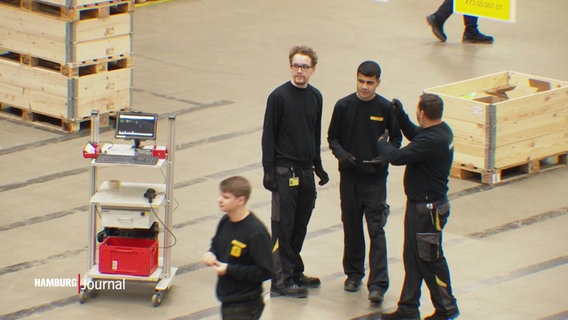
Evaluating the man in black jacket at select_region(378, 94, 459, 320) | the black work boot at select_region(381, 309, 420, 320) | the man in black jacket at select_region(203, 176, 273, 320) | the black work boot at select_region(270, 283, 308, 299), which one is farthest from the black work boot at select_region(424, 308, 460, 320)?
the man in black jacket at select_region(203, 176, 273, 320)

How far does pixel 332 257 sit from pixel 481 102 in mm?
3326

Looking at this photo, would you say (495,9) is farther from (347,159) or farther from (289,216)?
(289,216)

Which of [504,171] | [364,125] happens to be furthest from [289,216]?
[504,171]

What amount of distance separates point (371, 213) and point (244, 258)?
8.45 feet

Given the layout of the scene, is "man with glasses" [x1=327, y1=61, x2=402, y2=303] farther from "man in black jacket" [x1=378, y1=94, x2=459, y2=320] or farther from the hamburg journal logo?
the hamburg journal logo

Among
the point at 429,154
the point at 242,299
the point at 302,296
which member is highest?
the point at 429,154

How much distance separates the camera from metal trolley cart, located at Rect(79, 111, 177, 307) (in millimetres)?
9273

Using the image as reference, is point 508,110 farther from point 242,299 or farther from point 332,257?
point 242,299

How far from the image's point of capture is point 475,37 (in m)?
19.4

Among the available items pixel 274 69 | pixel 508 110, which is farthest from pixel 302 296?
pixel 274 69

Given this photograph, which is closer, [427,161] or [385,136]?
[427,161]

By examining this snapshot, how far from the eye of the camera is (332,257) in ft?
34.4

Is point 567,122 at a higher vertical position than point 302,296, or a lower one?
higher

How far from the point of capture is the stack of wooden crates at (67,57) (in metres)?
14.0
